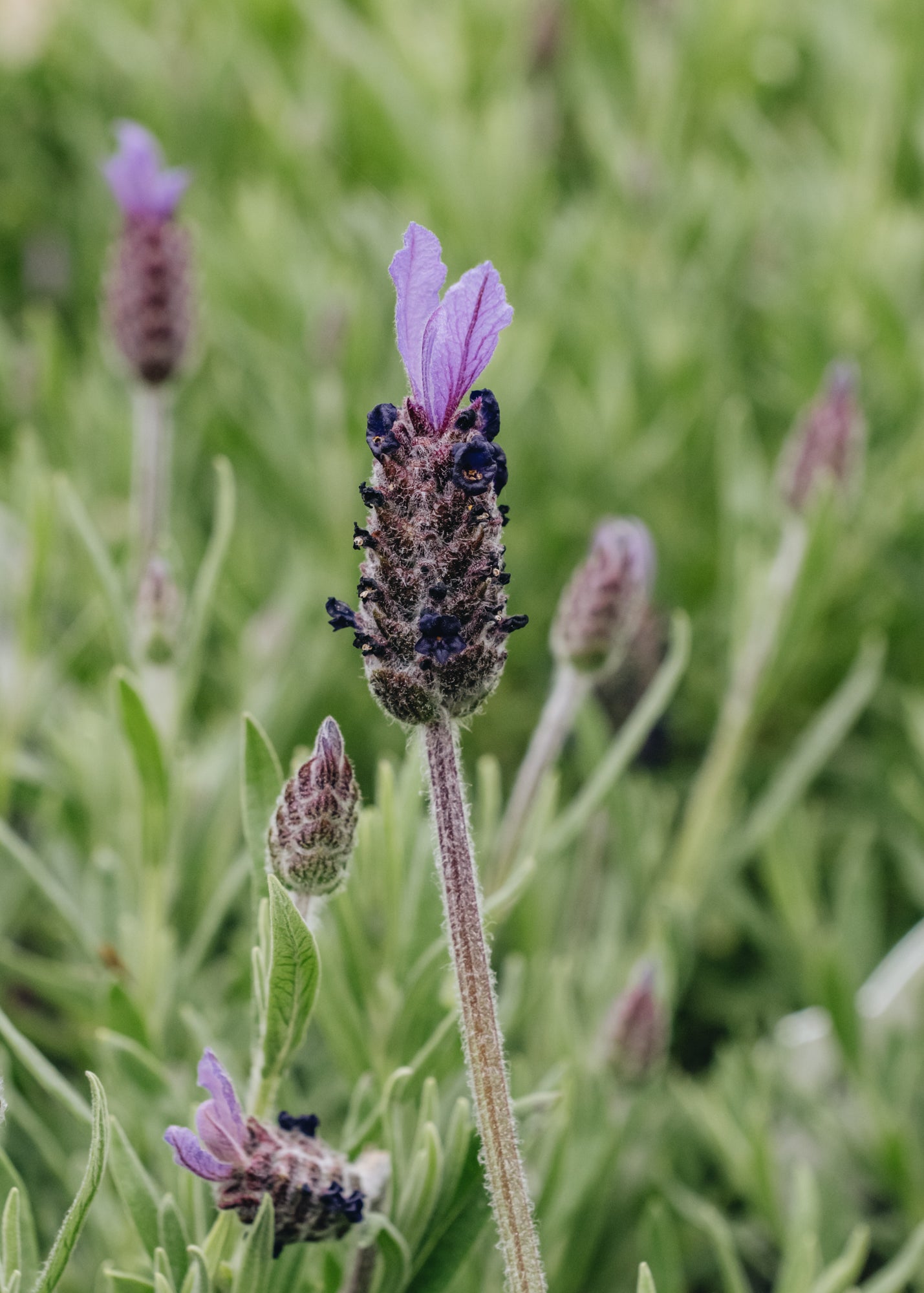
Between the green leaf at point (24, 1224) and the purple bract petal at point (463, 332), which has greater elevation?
the purple bract petal at point (463, 332)

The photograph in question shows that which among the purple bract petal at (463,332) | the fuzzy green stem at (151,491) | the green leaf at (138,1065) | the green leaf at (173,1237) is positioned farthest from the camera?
the fuzzy green stem at (151,491)

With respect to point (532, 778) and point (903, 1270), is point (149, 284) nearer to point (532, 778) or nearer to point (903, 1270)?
point (532, 778)

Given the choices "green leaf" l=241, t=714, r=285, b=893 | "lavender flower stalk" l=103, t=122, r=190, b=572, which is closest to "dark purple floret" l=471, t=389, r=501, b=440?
"green leaf" l=241, t=714, r=285, b=893

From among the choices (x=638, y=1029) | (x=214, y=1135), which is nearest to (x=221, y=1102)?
(x=214, y=1135)

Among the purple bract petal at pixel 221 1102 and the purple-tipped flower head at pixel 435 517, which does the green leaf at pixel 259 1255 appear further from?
the purple-tipped flower head at pixel 435 517

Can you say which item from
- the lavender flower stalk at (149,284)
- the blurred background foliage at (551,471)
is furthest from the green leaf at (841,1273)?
the lavender flower stalk at (149,284)

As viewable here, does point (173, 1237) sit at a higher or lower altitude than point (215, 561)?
lower

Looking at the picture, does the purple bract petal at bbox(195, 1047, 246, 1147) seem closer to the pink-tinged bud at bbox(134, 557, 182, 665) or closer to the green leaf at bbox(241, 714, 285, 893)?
the green leaf at bbox(241, 714, 285, 893)
